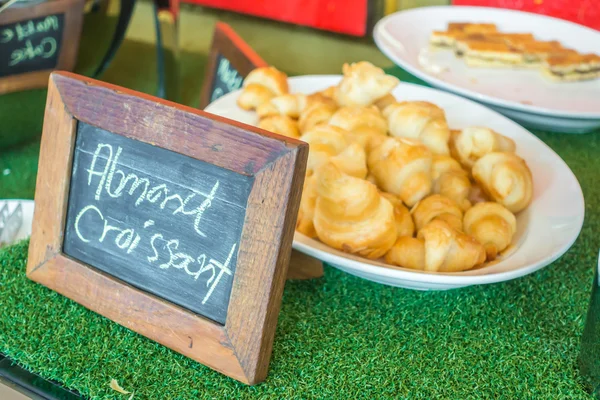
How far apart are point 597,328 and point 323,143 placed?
0.39m

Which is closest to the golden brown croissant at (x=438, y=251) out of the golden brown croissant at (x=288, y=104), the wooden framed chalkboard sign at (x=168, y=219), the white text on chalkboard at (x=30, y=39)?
the wooden framed chalkboard sign at (x=168, y=219)

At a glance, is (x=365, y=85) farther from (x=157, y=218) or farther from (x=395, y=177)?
(x=157, y=218)

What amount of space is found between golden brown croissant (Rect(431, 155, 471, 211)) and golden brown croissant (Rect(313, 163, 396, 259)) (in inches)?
5.5

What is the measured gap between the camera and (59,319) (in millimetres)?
693

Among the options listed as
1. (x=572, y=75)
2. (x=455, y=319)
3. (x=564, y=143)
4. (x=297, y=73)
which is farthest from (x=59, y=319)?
(x=297, y=73)

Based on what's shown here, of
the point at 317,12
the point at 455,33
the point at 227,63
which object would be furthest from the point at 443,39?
the point at 317,12

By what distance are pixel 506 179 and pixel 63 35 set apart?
91cm

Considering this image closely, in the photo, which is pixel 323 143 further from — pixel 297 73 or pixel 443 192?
pixel 297 73

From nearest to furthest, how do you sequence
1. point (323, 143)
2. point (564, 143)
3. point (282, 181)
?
point (282, 181)
point (323, 143)
point (564, 143)

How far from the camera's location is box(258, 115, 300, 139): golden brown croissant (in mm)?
937

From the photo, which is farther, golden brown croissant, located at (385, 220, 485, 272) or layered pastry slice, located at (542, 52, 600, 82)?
layered pastry slice, located at (542, 52, 600, 82)

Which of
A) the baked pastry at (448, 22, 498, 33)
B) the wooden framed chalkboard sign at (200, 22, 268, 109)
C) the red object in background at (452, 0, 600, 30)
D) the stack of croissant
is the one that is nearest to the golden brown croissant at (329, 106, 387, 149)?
the stack of croissant

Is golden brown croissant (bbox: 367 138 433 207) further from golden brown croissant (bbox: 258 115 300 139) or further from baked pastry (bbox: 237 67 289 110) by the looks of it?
baked pastry (bbox: 237 67 289 110)

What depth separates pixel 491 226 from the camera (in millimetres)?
783
